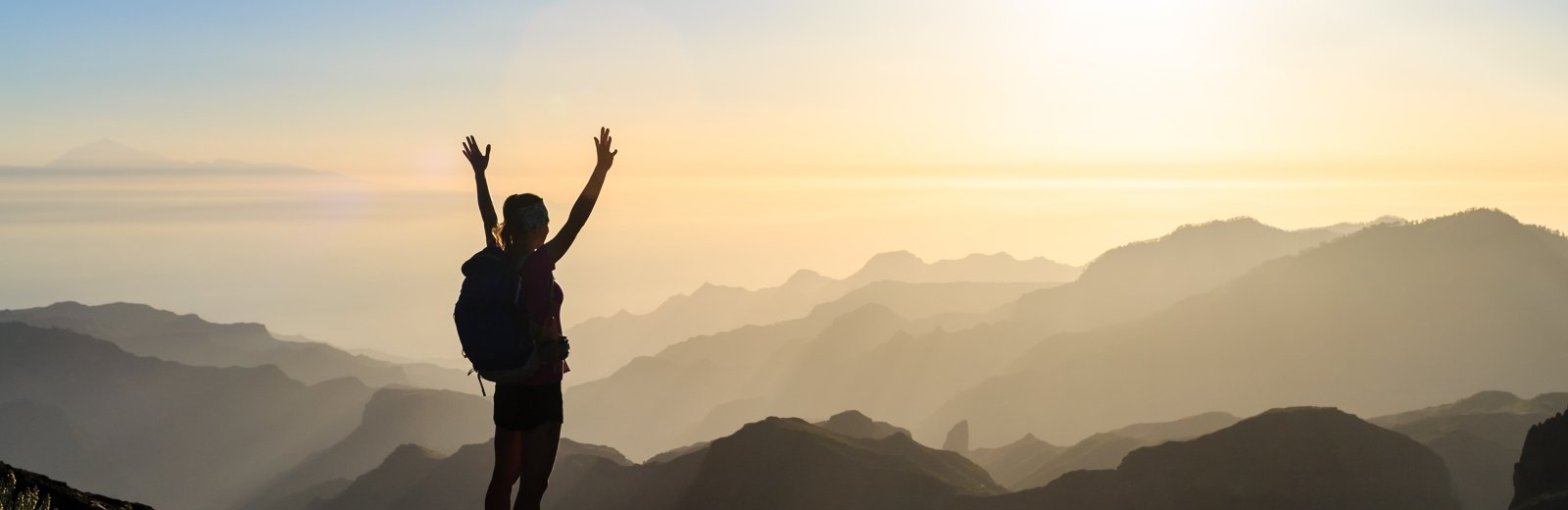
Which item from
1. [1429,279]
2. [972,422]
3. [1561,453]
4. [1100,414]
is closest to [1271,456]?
[1561,453]

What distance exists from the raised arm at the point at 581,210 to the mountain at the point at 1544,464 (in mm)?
40833

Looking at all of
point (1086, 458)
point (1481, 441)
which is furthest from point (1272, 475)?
point (1086, 458)

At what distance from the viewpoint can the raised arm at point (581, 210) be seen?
7242 millimetres

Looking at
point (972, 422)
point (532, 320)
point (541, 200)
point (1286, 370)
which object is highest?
point (541, 200)

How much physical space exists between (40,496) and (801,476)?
215ft

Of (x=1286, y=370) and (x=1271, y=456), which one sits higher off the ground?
(x=1271, y=456)

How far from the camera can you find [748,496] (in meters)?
72.4

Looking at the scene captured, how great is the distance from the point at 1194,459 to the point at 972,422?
130462 mm

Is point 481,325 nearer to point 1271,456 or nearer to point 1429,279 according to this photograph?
point 1271,456

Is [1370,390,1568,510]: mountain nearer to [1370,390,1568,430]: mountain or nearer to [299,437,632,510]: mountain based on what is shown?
[1370,390,1568,430]: mountain

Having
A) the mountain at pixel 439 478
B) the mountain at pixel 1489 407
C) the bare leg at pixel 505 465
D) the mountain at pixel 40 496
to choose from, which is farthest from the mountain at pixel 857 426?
the bare leg at pixel 505 465

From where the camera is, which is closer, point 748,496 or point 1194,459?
point 1194,459

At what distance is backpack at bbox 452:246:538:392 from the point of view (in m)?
6.96

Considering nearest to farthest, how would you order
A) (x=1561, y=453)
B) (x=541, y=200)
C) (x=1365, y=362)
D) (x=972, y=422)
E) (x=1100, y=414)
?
(x=541, y=200) < (x=1561, y=453) < (x=1365, y=362) < (x=1100, y=414) < (x=972, y=422)
